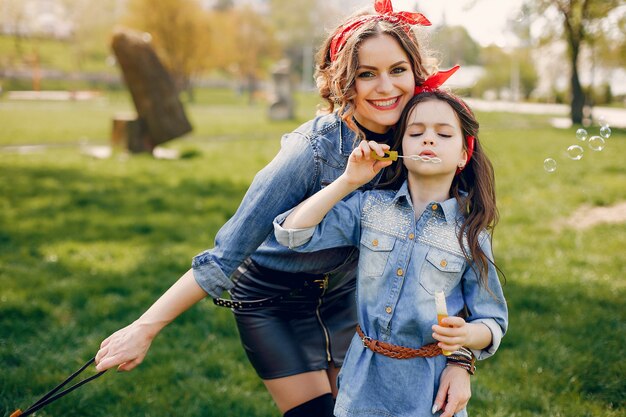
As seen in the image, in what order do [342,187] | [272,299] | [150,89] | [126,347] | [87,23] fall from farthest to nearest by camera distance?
1. [87,23]
2. [150,89]
3. [272,299]
4. [126,347]
5. [342,187]

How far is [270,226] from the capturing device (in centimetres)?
224

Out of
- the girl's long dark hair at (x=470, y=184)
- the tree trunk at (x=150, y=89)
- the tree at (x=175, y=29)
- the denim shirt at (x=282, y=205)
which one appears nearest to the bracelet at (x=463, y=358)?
the girl's long dark hair at (x=470, y=184)

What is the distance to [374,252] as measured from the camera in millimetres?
2170

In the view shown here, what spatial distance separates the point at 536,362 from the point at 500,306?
2026mm

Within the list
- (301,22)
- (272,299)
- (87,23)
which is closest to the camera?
(272,299)

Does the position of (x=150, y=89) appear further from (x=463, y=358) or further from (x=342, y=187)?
(x=463, y=358)

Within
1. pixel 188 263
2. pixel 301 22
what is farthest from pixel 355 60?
pixel 301 22

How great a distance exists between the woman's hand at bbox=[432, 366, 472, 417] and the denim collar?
507 millimetres

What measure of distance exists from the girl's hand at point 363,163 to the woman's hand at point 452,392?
2.31 feet

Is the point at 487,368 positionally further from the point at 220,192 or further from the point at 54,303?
the point at 220,192

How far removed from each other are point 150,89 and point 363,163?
32.4 feet

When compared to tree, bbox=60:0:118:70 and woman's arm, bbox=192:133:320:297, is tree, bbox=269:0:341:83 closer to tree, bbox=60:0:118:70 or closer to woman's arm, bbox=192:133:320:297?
tree, bbox=60:0:118:70

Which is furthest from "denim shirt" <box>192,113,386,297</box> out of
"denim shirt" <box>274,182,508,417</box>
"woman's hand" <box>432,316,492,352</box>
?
"woman's hand" <box>432,316,492,352</box>

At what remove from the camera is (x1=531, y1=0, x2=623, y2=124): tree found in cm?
695
